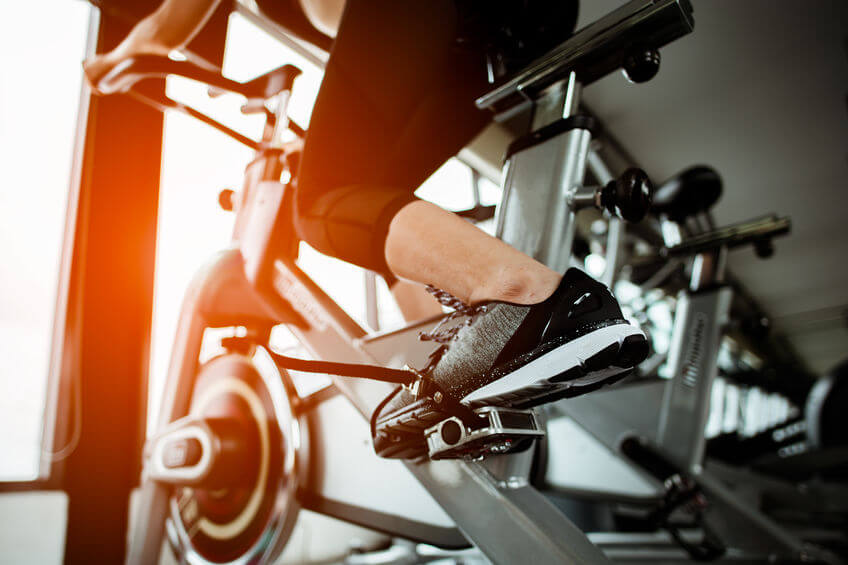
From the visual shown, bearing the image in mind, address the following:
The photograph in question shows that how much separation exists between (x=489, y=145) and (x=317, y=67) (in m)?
0.85

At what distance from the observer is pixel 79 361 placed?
1593mm

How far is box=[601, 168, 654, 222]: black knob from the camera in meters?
0.58

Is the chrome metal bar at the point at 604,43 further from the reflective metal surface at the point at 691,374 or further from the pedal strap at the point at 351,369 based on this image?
the reflective metal surface at the point at 691,374

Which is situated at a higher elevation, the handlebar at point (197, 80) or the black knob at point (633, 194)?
the handlebar at point (197, 80)

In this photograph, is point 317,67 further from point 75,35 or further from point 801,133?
point 801,133

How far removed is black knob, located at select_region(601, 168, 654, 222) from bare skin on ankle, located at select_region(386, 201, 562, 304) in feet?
0.43

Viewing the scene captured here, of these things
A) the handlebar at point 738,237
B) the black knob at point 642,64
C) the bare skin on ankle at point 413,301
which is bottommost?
the bare skin on ankle at point 413,301

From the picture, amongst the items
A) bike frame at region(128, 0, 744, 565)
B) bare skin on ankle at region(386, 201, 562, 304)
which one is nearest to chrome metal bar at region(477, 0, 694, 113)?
bike frame at region(128, 0, 744, 565)

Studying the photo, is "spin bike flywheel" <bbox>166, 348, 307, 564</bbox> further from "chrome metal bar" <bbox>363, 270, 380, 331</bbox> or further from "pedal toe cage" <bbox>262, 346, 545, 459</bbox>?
"chrome metal bar" <bbox>363, 270, 380, 331</bbox>

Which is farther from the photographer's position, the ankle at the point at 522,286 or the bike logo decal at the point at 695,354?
the bike logo decal at the point at 695,354

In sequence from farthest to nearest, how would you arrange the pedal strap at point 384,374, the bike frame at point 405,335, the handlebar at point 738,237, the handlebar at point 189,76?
the handlebar at point 738,237
the handlebar at point 189,76
the bike frame at point 405,335
the pedal strap at point 384,374

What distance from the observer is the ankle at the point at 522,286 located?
1.71 feet

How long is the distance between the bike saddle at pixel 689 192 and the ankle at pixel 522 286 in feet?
4.67

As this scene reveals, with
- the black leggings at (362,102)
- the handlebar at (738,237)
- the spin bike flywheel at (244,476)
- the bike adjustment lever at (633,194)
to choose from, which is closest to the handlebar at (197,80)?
the black leggings at (362,102)
